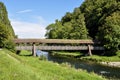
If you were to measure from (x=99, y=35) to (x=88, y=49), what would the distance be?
530 cm

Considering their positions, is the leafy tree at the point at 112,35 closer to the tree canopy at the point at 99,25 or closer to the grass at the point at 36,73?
the tree canopy at the point at 99,25

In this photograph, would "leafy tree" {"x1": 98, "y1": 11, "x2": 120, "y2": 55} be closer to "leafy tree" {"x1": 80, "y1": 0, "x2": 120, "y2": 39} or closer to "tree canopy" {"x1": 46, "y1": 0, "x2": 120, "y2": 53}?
"tree canopy" {"x1": 46, "y1": 0, "x2": 120, "y2": 53}

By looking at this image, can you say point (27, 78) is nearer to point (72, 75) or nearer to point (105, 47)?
point (72, 75)

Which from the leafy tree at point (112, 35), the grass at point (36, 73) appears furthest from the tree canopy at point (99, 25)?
the grass at point (36, 73)

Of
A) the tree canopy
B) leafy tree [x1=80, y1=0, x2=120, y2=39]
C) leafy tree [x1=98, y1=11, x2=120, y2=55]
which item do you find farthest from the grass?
leafy tree [x1=80, y1=0, x2=120, y2=39]

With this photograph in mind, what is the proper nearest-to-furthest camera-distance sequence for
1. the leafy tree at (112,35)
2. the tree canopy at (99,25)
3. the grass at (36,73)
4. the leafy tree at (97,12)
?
the grass at (36,73) → the leafy tree at (112,35) → the tree canopy at (99,25) → the leafy tree at (97,12)

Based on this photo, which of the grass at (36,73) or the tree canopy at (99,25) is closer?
the grass at (36,73)

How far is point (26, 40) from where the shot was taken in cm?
8706

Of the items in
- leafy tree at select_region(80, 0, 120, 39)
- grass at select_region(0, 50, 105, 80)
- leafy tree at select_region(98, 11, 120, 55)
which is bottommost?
grass at select_region(0, 50, 105, 80)

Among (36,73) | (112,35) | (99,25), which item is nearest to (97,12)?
(99,25)

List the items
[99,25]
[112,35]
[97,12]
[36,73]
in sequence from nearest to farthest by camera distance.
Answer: [36,73] → [112,35] → [99,25] → [97,12]

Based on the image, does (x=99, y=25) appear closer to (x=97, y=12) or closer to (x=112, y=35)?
(x=97, y=12)

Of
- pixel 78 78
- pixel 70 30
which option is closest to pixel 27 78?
pixel 78 78

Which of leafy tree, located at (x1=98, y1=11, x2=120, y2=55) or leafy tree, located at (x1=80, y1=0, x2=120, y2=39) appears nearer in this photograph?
leafy tree, located at (x1=98, y1=11, x2=120, y2=55)
